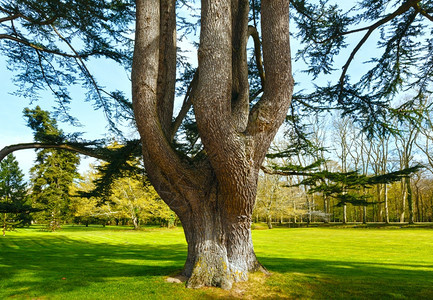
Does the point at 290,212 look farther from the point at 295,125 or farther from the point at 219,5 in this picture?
the point at 219,5

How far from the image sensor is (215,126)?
385cm

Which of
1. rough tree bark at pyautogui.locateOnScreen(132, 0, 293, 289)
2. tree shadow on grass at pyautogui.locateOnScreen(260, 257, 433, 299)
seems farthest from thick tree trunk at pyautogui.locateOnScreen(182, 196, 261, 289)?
tree shadow on grass at pyautogui.locateOnScreen(260, 257, 433, 299)

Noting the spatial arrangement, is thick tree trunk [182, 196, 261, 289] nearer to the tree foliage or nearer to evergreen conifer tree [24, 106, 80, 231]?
A: the tree foliage

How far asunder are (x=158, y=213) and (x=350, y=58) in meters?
21.5

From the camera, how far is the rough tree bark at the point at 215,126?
156 inches

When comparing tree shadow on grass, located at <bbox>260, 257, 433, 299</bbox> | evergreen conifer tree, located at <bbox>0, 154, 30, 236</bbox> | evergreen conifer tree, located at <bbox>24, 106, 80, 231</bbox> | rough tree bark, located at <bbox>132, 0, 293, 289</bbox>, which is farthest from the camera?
evergreen conifer tree, located at <bbox>24, 106, 80, 231</bbox>

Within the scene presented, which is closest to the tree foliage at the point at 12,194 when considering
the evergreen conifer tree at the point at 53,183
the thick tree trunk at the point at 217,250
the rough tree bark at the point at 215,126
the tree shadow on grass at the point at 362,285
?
the evergreen conifer tree at the point at 53,183

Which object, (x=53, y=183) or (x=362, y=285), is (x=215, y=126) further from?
(x=53, y=183)

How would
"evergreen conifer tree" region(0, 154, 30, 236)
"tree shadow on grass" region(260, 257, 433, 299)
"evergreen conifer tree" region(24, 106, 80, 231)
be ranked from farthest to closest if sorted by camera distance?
"evergreen conifer tree" region(24, 106, 80, 231) → "evergreen conifer tree" region(0, 154, 30, 236) → "tree shadow on grass" region(260, 257, 433, 299)

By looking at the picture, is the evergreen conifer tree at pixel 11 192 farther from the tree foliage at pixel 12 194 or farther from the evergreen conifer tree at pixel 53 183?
the evergreen conifer tree at pixel 53 183

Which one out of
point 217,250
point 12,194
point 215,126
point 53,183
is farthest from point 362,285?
point 53,183

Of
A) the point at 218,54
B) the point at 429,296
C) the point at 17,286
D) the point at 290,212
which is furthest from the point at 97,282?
the point at 290,212

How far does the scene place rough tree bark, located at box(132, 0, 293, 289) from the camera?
396cm

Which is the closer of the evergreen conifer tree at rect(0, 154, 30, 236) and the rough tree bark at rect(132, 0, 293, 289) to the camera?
the rough tree bark at rect(132, 0, 293, 289)
